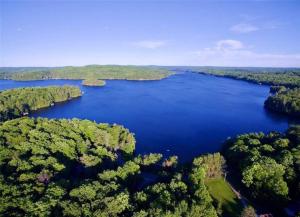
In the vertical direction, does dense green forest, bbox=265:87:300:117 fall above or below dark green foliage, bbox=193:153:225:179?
above

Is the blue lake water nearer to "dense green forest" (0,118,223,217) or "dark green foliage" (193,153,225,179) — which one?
"dark green foliage" (193,153,225,179)

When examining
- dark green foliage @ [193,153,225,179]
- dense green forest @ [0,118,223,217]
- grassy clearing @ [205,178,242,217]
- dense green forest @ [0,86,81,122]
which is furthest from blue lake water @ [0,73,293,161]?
grassy clearing @ [205,178,242,217]

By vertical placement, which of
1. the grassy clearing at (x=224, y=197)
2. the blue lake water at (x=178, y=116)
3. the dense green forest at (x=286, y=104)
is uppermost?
the dense green forest at (x=286, y=104)

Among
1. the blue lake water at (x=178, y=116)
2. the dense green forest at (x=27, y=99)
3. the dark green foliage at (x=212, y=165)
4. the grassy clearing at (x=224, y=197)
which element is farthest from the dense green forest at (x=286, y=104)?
the dense green forest at (x=27, y=99)

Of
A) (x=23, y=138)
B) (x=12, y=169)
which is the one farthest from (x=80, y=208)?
(x=23, y=138)

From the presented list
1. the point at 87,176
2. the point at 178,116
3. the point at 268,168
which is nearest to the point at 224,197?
the point at 268,168

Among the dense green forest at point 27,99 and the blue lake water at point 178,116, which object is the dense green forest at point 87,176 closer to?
the blue lake water at point 178,116
